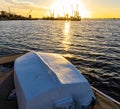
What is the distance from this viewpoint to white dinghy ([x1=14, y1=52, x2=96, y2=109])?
22.3 ft

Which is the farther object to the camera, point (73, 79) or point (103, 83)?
point (103, 83)

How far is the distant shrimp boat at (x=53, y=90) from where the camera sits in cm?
681

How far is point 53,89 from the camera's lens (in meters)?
6.83

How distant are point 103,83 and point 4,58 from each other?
8.10m

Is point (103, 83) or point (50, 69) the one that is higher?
point (50, 69)

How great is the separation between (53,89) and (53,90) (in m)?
0.03

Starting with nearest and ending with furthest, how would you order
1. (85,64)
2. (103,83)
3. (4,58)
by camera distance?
(103,83)
(4,58)
(85,64)

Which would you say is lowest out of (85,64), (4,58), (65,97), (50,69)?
(85,64)

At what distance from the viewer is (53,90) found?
269 inches

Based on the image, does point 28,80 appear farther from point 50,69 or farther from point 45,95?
point 45,95

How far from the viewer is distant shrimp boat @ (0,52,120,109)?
22.3 feet

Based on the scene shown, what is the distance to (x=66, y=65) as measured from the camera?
9.23m

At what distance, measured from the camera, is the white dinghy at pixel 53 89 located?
22.3ft

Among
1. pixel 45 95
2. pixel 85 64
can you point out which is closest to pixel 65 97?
pixel 45 95
